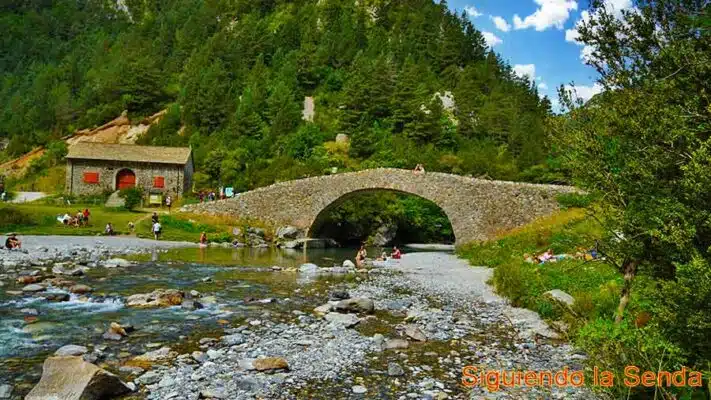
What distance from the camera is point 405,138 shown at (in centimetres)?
5581

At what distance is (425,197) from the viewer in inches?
1267

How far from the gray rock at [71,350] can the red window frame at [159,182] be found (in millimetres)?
42795

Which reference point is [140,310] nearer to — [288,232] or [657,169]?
[657,169]

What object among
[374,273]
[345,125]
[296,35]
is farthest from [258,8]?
[374,273]

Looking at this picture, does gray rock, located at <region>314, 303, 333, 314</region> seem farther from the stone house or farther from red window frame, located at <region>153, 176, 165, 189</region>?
red window frame, located at <region>153, 176, 165, 189</region>

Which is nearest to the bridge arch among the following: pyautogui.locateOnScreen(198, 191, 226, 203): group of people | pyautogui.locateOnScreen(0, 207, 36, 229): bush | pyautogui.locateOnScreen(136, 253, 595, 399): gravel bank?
pyautogui.locateOnScreen(198, 191, 226, 203): group of people

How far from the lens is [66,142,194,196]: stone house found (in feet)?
154

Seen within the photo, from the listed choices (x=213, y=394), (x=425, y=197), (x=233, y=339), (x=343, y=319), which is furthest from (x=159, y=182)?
(x=213, y=394)

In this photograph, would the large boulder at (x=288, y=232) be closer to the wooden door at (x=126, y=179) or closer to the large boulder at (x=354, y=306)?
the wooden door at (x=126, y=179)

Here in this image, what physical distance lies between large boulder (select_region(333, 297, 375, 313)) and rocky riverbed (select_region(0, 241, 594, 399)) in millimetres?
25

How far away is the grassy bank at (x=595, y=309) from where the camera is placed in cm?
473

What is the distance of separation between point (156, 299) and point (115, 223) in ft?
73.4

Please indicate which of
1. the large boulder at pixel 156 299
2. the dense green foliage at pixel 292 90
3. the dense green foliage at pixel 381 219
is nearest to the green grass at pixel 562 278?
the large boulder at pixel 156 299

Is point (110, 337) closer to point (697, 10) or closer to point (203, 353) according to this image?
point (203, 353)
